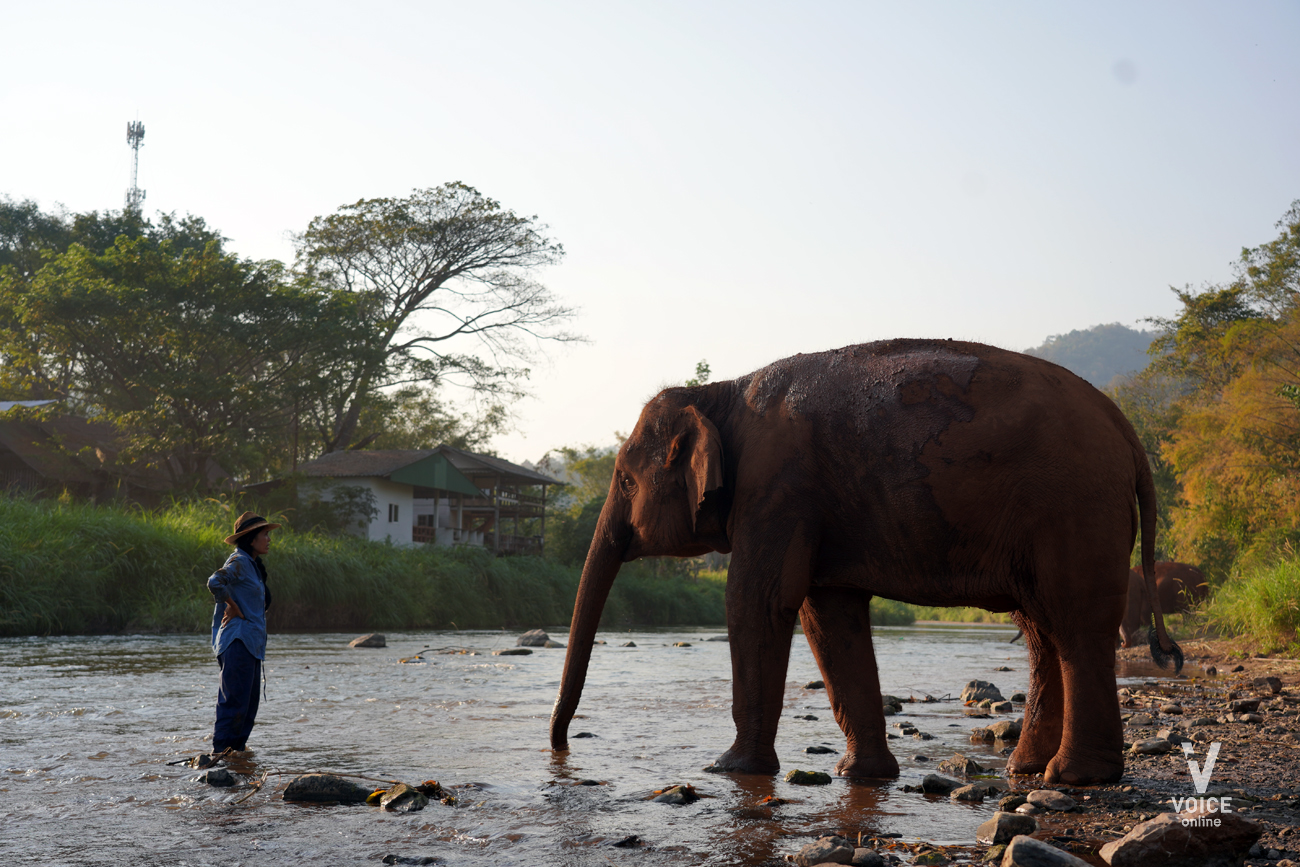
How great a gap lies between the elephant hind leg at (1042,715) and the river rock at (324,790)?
10.6 feet

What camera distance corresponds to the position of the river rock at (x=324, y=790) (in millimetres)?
4566

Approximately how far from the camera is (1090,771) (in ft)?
15.4

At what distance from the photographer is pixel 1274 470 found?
68.2 feet

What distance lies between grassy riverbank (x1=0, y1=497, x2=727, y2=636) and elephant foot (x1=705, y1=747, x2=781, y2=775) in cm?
1505

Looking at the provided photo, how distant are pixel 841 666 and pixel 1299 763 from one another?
93.2 inches

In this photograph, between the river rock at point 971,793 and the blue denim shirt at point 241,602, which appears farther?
the blue denim shirt at point 241,602

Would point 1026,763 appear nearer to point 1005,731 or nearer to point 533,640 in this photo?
point 1005,731

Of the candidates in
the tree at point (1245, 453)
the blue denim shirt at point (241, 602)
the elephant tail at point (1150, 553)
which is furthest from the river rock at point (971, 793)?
the tree at point (1245, 453)

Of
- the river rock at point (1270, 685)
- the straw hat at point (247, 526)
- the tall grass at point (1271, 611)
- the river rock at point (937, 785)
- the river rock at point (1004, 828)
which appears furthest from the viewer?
the tall grass at point (1271, 611)

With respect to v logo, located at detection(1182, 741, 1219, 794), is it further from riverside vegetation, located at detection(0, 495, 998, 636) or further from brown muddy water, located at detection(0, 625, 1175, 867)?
riverside vegetation, located at detection(0, 495, 998, 636)

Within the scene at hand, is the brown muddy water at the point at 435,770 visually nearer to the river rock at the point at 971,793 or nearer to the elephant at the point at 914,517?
the river rock at the point at 971,793

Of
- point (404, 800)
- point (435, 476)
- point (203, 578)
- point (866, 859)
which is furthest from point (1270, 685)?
point (435, 476)

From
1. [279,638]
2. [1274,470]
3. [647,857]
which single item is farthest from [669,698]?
[1274,470]

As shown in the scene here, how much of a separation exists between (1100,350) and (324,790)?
197m
